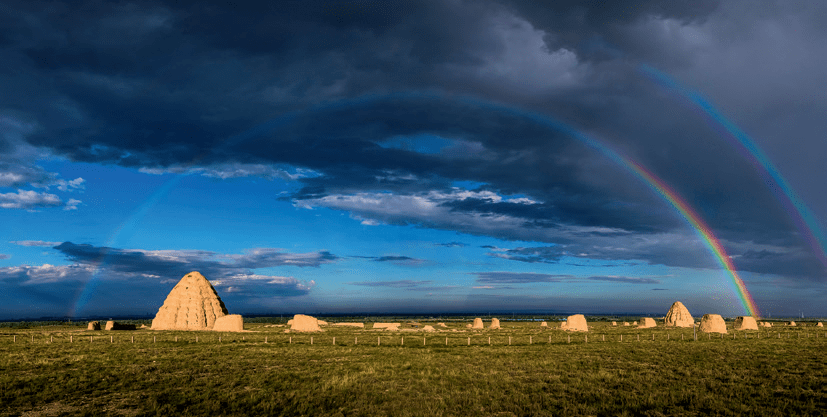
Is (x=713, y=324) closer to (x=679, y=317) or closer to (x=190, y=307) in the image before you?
(x=679, y=317)

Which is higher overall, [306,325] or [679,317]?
[306,325]

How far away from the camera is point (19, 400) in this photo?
21828 millimetres

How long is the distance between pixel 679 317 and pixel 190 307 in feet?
359

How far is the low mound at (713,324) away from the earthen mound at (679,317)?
29486mm

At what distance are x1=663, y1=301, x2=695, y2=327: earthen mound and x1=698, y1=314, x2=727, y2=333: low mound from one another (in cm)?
2949

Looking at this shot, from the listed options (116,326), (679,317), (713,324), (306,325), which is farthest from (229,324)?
(679,317)

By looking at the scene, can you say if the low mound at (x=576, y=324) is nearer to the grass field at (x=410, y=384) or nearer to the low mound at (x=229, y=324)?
the grass field at (x=410, y=384)

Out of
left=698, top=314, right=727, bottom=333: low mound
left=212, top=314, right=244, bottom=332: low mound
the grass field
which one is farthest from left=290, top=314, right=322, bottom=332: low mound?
left=698, top=314, right=727, bottom=333: low mound

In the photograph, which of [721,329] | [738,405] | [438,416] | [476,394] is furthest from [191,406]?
[721,329]

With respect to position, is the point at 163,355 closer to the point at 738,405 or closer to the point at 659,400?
the point at 659,400

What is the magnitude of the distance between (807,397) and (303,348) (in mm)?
41068

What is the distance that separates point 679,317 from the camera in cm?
11288

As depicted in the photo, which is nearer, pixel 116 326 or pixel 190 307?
pixel 190 307

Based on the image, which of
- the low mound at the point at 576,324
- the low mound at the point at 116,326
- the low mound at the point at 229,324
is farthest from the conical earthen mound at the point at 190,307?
the low mound at the point at 576,324
